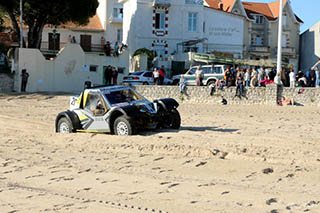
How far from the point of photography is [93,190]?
9562 mm

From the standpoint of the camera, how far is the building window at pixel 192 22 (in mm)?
51500

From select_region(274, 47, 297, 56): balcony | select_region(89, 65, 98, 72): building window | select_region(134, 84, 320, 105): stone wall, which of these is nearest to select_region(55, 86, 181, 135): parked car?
select_region(134, 84, 320, 105): stone wall

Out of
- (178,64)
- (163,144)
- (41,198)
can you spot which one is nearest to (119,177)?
(41,198)

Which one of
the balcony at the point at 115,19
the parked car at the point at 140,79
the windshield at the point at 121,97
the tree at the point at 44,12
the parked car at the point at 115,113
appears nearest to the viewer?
the parked car at the point at 115,113

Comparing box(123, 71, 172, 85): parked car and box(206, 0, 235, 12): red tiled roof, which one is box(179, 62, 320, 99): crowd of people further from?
box(206, 0, 235, 12): red tiled roof

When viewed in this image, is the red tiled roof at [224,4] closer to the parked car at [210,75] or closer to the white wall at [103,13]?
the white wall at [103,13]

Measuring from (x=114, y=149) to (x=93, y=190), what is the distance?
4.34 m

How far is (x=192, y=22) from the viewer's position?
51.6m

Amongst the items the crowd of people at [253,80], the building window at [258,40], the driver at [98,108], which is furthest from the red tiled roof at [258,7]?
the driver at [98,108]

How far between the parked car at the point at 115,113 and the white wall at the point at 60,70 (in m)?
18.3

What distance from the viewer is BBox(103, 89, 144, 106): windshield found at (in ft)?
52.8

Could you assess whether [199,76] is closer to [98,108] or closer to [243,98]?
[243,98]

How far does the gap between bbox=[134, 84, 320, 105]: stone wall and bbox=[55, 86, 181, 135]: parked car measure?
1192 centimetres

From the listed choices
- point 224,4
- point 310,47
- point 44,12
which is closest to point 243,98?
point 44,12
